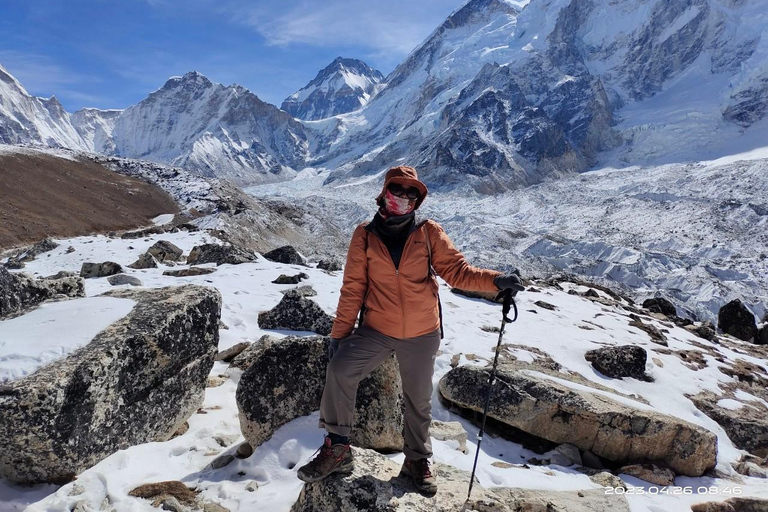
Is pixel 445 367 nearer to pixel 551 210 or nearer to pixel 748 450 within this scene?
pixel 748 450

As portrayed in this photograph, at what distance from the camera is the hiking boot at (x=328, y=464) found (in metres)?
4.01

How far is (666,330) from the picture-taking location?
1730cm

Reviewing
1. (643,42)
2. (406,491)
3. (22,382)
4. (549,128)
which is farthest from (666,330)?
(643,42)

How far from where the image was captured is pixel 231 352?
8.23 m

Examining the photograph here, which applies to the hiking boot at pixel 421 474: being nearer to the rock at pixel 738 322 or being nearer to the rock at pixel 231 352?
the rock at pixel 231 352

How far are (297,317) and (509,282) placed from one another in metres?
6.54

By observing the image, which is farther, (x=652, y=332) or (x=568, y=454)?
(x=652, y=332)

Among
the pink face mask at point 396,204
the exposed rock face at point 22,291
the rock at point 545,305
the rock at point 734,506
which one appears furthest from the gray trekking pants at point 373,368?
the rock at point 545,305

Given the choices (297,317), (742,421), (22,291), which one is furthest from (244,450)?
(742,421)

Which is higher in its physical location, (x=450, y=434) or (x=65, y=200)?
(x=65, y=200)

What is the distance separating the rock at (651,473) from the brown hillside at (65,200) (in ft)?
109

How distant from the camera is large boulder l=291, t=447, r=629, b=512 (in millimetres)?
3980

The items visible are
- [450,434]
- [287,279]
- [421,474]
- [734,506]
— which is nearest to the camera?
[421,474]

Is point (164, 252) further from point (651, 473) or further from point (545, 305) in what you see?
point (651, 473)
